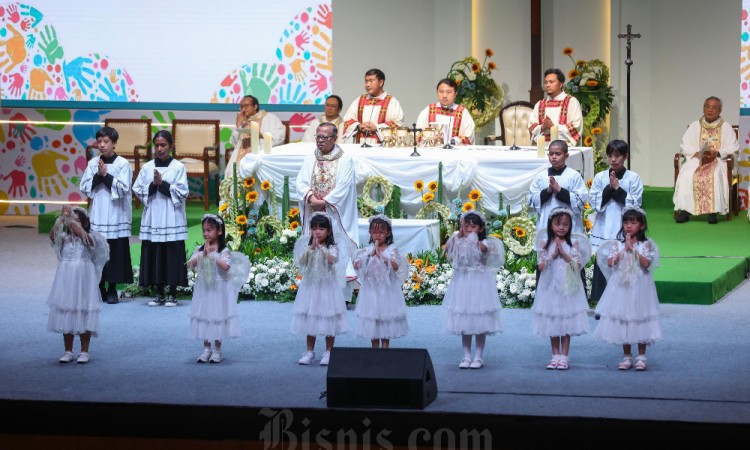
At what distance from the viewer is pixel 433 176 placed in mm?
10406

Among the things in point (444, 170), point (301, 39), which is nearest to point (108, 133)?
point (444, 170)

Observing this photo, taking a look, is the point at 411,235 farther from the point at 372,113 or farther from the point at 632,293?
the point at 632,293

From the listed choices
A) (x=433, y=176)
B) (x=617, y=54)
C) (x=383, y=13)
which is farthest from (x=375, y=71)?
(x=617, y=54)

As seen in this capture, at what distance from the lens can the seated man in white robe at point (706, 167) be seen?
13.3 metres

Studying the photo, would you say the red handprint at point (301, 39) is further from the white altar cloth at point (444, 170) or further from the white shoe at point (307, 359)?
the white shoe at point (307, 359)

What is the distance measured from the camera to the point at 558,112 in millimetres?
12484

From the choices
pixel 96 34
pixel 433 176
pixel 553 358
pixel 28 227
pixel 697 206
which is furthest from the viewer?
pixel 96 34

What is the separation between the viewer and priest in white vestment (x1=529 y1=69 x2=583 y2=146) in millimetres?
11875

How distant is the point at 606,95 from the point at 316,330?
8289 mm

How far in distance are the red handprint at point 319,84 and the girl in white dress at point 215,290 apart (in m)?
8.01

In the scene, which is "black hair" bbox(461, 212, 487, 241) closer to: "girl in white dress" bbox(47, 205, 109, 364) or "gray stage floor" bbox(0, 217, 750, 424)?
"gray stage floor" bbox(0, 217, 750, 424)

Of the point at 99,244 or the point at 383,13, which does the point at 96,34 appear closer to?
the point at 383,13

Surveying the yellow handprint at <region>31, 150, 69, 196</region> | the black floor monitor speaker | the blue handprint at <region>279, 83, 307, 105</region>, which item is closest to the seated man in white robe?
the blue handprint at <region>279, 83, 307, 105</region>

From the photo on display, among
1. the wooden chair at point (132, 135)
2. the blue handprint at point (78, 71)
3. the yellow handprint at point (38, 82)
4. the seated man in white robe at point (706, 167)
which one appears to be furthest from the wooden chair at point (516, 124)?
the yellow handprint at point (38, 82)
